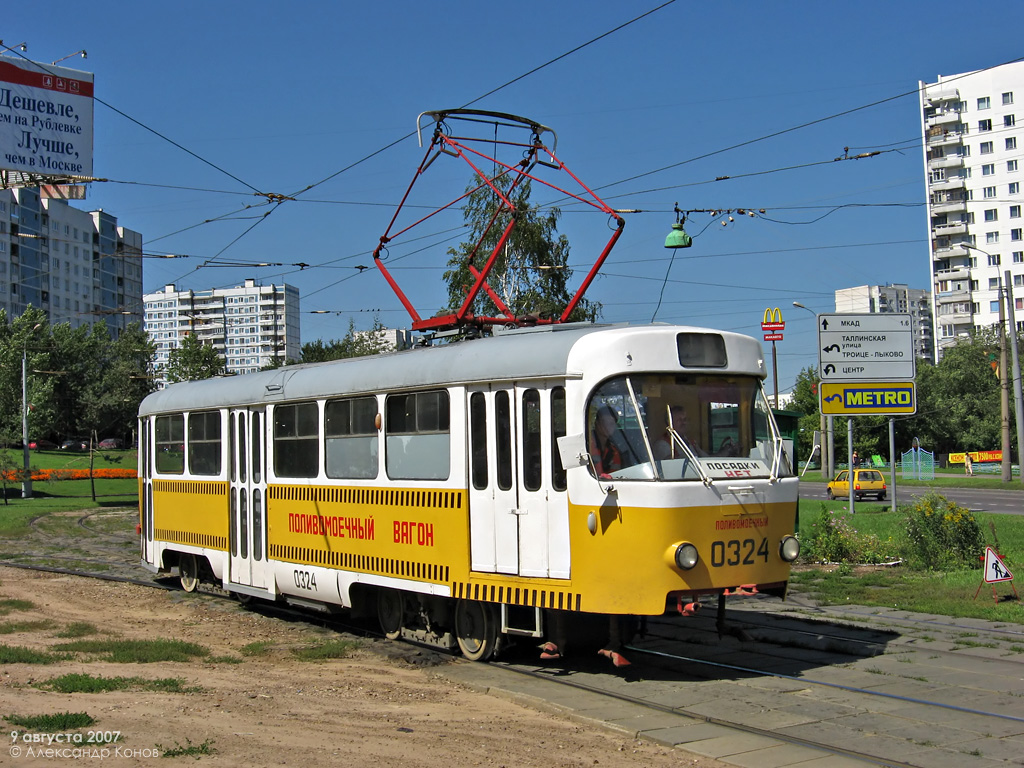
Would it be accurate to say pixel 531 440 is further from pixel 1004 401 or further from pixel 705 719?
pixel 1004 401

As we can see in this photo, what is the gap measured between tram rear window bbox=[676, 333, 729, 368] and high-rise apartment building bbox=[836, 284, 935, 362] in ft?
320

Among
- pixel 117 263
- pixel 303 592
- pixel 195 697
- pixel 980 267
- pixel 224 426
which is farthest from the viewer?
pixel 117 263

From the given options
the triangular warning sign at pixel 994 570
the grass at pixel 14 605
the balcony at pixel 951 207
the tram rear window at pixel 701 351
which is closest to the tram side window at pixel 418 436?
the tram rear window at pixel 701 351

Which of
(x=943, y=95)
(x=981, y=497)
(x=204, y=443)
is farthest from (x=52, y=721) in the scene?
(x=943, y=95)

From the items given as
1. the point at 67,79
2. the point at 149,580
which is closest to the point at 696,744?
the point at 149,580

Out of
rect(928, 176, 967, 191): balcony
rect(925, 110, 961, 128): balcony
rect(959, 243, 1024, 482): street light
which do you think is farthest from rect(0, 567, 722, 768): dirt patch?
rect(925, 110, 961, 128): balcony

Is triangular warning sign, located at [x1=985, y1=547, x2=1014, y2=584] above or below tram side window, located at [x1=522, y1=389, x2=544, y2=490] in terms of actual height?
below

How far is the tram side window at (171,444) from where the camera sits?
1655 centimetres

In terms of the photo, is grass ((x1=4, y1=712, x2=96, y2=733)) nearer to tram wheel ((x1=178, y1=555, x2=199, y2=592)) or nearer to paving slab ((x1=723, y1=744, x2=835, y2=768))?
paving slab ((x1=723, y1=744, x2=835, y2=768))

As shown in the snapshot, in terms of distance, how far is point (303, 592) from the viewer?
13.2 metres

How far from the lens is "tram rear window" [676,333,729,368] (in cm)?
960

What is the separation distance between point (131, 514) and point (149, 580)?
20.9 m

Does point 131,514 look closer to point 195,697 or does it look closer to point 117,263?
point 195,697

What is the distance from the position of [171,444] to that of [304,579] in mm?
5029
